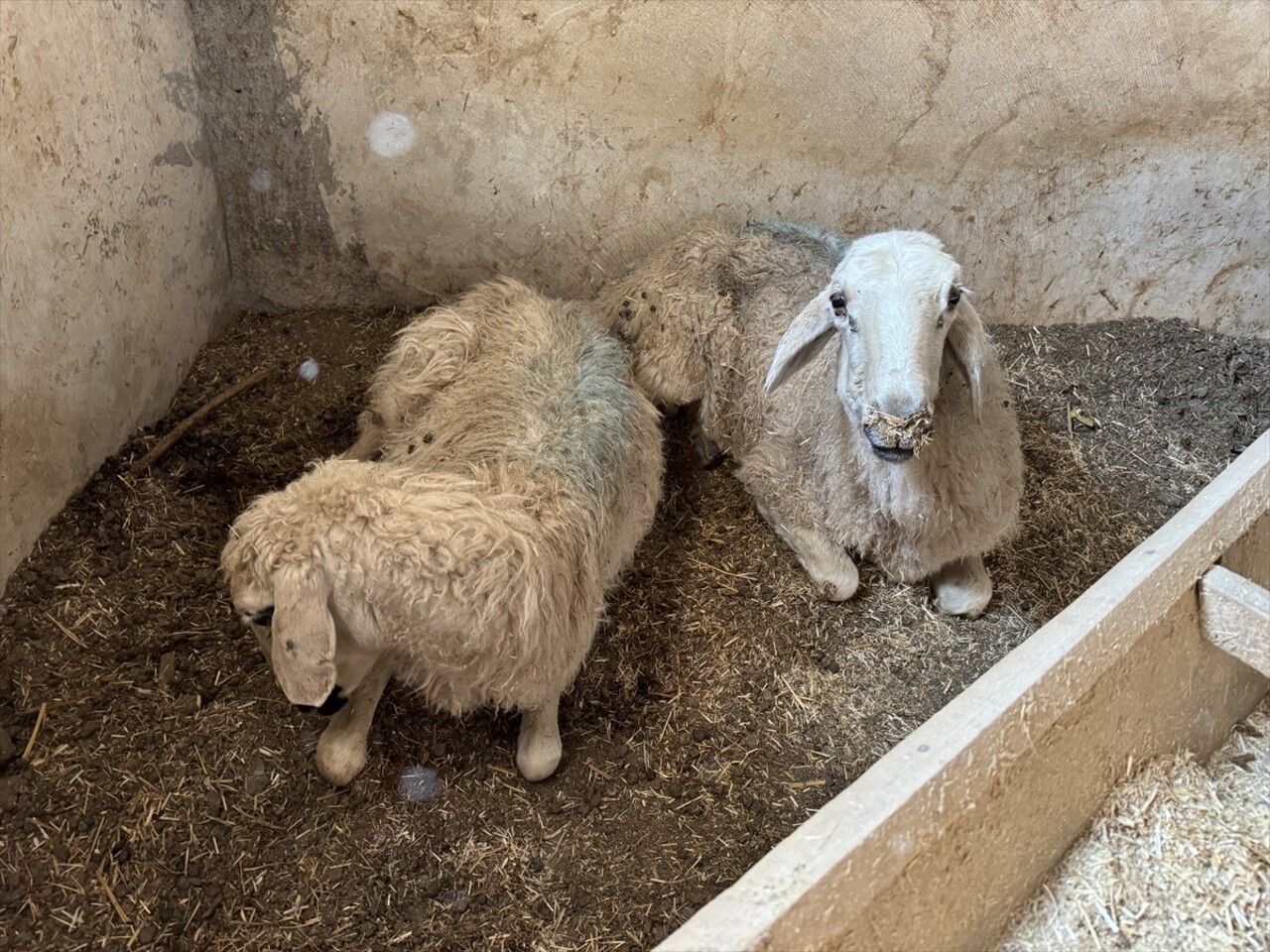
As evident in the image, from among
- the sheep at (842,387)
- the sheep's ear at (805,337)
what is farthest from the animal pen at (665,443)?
the sheep's ear at (805,337)

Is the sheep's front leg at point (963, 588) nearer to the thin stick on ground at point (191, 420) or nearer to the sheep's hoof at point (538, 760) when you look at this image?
the sheep's hoof at point (538, 760)

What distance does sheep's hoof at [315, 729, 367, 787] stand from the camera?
282cm

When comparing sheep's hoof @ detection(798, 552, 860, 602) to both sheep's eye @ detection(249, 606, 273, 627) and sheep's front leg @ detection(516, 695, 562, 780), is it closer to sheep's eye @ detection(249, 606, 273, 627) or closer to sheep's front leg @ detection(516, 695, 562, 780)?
sheep's front leg @ detection(516, 695, 562, 780)

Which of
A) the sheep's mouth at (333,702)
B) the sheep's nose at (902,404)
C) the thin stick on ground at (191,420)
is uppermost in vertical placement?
the sheep's nose at (902,404)

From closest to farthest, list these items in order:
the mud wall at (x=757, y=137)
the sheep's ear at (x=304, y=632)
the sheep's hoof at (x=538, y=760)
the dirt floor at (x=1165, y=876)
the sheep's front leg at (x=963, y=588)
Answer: the dirt floor at (x=1165, y=876), the sheep's ear at (x=304, y=632), the sheep's hoof at (x=538, y=760), the sheep's front leg at (x=963, y=588), the mud wall at (x=757, y=137)

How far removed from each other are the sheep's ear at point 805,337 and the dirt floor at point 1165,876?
156cm

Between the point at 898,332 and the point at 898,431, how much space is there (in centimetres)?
30

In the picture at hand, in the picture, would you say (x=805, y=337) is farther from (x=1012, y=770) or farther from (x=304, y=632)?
(x=304, y=632)

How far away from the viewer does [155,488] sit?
353 cm

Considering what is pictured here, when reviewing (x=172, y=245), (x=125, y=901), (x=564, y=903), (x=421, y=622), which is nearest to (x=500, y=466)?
(x=421, y=622)

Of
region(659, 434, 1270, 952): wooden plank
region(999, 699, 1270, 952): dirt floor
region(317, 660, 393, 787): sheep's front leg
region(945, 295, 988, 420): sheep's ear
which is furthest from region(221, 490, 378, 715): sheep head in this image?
→ region(945, 295, 988, 420): sheep's ear

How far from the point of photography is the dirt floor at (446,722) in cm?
261

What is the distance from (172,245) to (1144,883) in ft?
13.1

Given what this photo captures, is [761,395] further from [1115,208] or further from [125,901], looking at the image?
[125,901]
